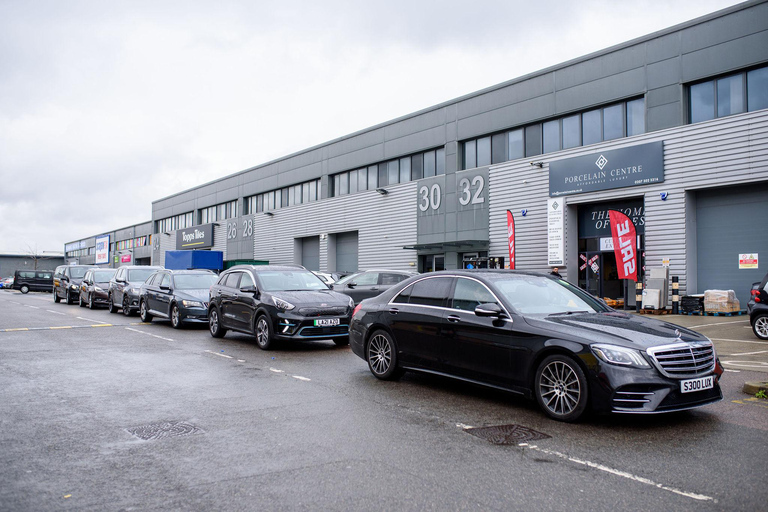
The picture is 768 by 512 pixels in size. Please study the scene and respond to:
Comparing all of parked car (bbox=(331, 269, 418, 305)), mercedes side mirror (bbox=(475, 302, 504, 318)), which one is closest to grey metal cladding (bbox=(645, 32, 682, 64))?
parked car (bbox=(331, 269, 418, 305))

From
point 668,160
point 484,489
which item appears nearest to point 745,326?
point 668,160

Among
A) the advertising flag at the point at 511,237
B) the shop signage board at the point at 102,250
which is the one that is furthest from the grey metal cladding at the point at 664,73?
the shop signage board at the point at 102,250

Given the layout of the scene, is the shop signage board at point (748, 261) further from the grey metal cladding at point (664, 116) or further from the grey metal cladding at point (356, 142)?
the grey metal cladding at point (356, 142)

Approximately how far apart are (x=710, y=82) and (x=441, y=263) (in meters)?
14.4

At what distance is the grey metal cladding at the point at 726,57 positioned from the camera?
61.5ft

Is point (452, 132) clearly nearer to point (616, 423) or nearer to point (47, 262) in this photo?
point (616, 423)

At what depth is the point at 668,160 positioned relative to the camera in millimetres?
20859

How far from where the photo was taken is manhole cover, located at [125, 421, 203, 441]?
5.08m

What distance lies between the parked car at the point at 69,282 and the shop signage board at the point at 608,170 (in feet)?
71.7

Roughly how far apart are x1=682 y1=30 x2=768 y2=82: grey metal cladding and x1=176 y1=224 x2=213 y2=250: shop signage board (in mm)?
42447

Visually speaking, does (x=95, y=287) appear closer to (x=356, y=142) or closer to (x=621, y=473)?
(x=356, y=142)

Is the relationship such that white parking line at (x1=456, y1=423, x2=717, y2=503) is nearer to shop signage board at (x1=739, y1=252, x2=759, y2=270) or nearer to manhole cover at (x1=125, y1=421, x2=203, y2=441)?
manhole cover at (x1=125, y1=421, x2=203, y2=441)

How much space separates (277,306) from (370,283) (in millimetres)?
6401

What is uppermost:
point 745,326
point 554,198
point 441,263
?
point 554,198
